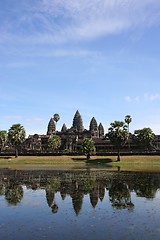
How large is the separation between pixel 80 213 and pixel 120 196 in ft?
39.0

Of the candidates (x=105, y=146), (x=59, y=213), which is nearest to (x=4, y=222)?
(x=59, y=213)

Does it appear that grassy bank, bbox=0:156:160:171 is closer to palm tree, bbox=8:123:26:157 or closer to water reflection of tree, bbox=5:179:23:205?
palm tree, bbox=8:123:26:157

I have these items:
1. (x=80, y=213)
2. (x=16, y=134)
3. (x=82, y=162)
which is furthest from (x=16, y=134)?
(x=80, y=213)

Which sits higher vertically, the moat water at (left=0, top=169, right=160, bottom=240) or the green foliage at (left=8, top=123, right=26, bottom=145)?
the green foliage at (left=8, top=123, right=26, bottom=145)

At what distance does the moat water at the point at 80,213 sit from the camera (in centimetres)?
2036

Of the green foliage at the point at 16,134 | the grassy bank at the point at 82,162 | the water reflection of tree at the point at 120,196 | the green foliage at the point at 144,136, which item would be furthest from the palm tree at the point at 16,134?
the water reflection of tree at the point at 120,196

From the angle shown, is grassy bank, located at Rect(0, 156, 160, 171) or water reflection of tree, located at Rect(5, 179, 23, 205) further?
grassy bank, located at Rect(0, 156, 160, 171)

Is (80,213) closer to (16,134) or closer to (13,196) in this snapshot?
(13,196)

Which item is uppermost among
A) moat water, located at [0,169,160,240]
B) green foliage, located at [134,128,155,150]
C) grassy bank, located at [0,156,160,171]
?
green foliage, located at [134,128,155,150]

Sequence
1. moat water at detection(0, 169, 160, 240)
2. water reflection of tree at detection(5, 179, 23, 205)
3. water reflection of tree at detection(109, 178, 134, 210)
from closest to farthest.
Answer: moat water at detection(0, 169, 160, 240)
water reflection of tree at detection(109, 178, 134, 210)
water reflection of tree at detection(5, 179, 23, 205)

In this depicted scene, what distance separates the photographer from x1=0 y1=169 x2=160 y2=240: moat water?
2036cm

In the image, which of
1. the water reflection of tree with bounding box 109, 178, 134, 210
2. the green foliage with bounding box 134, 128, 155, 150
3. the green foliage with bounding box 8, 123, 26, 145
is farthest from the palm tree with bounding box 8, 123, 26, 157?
the water reflection of tree with bounding box 109, 178, 134, 210

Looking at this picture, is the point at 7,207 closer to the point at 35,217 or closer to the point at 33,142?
the point at 35,217

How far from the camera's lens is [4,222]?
78.6ft
